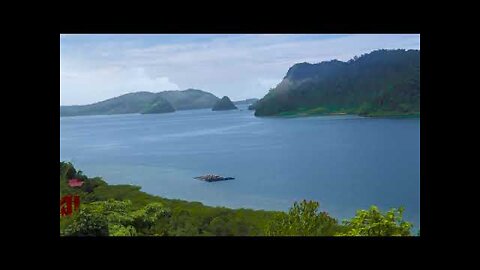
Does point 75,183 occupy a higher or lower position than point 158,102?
lower

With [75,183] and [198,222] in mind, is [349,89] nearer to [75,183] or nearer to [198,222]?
[198,222]

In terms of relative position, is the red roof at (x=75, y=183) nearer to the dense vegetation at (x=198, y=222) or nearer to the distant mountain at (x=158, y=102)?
the dense vegetation at (x=198, y=222)

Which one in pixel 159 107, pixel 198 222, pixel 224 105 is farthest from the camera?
pixel 159 107

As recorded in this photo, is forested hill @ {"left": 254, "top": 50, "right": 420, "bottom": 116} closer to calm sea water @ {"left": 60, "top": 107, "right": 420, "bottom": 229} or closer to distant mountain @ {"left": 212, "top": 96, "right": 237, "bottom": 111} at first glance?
calm sea water @ {"left": 60, "top": 107, "right": 420, "bottom": 229}

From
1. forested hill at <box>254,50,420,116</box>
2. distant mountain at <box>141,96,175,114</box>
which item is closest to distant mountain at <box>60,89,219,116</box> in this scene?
distant mountain at <box>141,96,175,114</box>

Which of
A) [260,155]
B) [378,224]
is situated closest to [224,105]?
[260,155]
